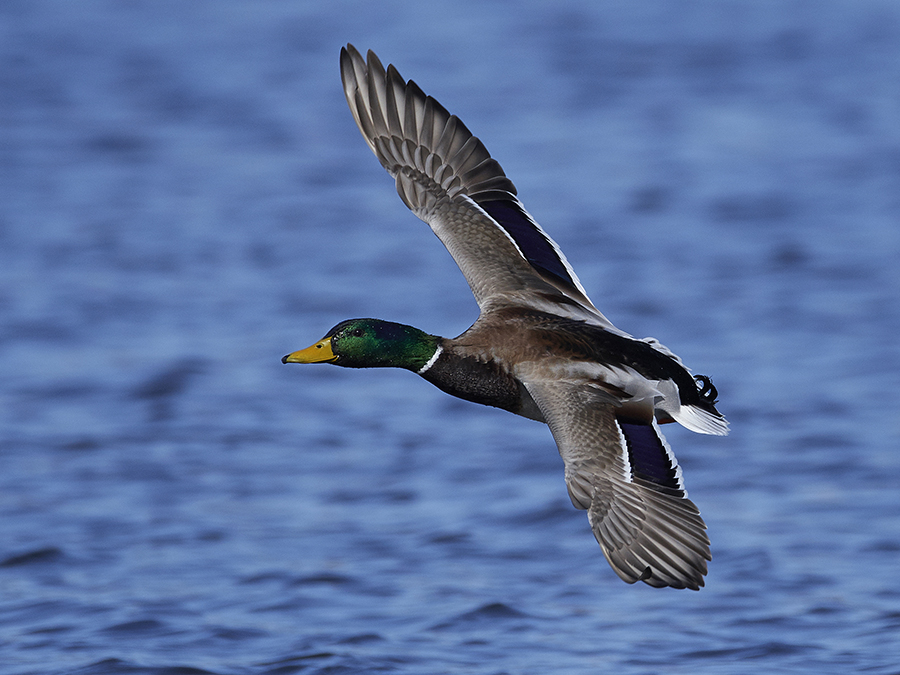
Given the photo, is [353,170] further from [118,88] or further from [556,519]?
[556,519]

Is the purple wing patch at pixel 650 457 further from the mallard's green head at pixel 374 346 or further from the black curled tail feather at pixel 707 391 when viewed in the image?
the mallard's green head at pixel 374 346

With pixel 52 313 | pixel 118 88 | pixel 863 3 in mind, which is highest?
pixel 863 3

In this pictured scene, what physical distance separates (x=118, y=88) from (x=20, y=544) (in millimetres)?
9069

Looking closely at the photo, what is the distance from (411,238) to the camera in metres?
13.0

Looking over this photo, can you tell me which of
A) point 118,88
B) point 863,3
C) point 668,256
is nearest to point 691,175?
point 668,256

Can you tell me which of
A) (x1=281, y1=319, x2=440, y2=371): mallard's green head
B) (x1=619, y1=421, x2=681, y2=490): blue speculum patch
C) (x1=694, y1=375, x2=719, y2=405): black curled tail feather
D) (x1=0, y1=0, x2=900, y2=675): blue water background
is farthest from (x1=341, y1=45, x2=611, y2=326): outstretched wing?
(x1=0, y1=0, x2=900, y2=675): blue water background

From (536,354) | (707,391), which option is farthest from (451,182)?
(707,391)

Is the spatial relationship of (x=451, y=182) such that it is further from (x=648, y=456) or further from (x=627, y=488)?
(x=627, y=488)

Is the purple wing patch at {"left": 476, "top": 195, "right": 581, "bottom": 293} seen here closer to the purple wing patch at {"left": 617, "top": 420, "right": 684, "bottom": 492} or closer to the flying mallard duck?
the flying mallard duck

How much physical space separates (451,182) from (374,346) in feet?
3.17

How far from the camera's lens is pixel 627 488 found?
17.0 feet

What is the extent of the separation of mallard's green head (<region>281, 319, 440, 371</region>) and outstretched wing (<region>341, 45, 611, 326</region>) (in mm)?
442

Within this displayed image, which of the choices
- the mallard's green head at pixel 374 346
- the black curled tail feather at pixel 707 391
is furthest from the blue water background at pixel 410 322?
the mallard's green head at pixel 374 346

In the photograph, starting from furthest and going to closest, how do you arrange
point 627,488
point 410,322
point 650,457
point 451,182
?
point 410,322
point 451,182
point 650,457
point 627,488
